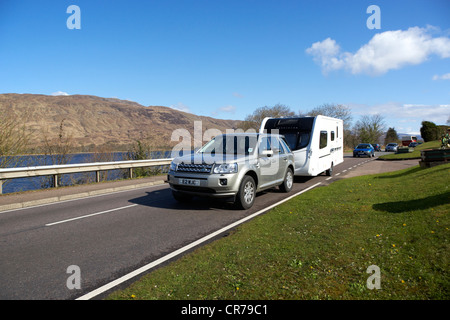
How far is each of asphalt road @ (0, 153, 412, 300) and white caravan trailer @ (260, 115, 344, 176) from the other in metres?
3.29

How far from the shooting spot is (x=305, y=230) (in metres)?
5.00

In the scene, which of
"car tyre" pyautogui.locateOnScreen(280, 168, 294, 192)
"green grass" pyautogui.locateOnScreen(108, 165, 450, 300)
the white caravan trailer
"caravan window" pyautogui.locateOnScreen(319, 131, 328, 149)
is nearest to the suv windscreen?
"car tyre" pyautogui.locateOnScreen(280, 168, 294, 192)

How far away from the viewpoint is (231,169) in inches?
271

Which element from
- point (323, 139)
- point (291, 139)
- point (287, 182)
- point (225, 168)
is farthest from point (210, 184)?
point (323, 139)

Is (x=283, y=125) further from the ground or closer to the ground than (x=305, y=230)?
further from the ground

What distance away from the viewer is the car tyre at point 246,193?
705cm

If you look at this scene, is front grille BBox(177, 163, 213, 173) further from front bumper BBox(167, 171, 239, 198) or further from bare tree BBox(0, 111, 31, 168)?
bare tree BBox(0, 111, 31, 168)

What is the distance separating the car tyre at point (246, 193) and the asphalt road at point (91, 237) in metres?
0.21

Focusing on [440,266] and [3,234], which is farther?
[3,234]

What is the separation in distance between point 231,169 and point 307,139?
602 cm
